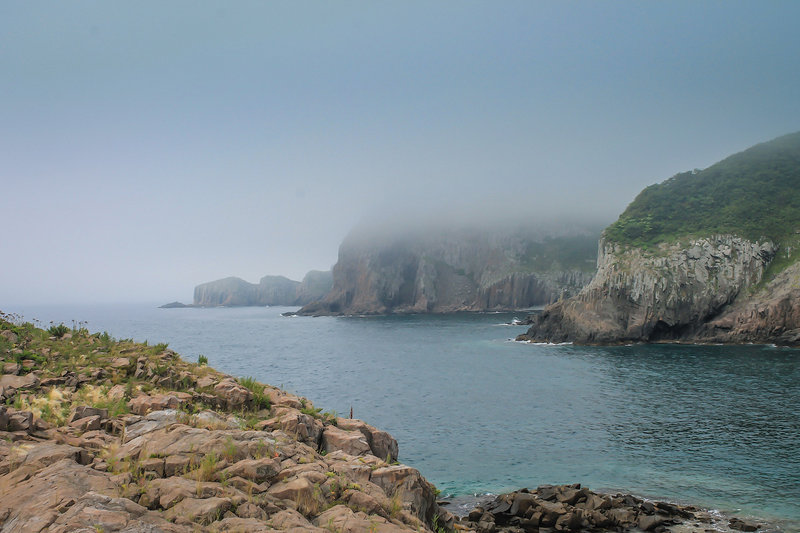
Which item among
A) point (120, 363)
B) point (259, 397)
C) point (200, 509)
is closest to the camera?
point (200, 509)

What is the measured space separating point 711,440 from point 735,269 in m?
66.0

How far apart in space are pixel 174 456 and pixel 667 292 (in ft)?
306

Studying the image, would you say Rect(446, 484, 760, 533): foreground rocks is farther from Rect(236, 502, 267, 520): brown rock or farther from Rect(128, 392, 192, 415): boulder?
Rect(236, 502, 267, 520): brown rock

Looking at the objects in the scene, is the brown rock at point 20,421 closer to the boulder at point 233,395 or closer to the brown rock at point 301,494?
the boulder at point 233,395

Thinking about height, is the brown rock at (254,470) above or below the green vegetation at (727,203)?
below

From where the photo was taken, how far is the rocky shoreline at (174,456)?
28.6 ft

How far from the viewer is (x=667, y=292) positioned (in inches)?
3425

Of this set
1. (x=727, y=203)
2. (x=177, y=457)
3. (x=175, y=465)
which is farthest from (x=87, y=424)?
(x=727, y=203)

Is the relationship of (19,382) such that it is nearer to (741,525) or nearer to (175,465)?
(175,465)

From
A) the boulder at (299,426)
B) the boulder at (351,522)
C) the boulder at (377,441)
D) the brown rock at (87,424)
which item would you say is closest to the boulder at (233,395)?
the boulder at (299,426)

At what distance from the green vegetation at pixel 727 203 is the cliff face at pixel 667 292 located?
464 centimetres

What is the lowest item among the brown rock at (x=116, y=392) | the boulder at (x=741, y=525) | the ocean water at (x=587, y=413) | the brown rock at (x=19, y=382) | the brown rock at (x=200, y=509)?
the ocean water at (x=587, y=413)

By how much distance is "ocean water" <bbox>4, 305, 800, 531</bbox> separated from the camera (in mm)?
26641

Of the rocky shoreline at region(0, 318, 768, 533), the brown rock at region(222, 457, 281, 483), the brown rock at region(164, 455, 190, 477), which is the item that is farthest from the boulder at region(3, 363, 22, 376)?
the brown rock at region(222, 457, 281, 483)
